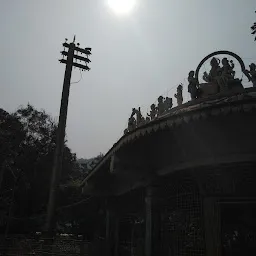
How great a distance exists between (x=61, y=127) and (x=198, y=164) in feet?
39.8

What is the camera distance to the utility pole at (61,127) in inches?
719

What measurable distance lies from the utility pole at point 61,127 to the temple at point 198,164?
23.1ft

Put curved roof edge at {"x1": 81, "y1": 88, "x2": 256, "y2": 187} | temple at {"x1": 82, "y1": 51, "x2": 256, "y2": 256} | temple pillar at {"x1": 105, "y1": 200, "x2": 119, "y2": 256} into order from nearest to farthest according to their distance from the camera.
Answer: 1. curved roof edge at {"x1": 81, "y1": 88, "x2": 256, "y2": 187}
2. temple at {"x1": 82, "y1": 51, "x2": 256, "y2": 256}
3. temple pillar at {"x1": 105, "y1": 200, "x2": 119, "y2": 256}

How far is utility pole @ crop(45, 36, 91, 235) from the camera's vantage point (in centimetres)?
1827

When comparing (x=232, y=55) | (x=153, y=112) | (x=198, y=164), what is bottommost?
(x=198, y=164)

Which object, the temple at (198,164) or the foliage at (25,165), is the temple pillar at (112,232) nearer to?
the temple at (198,164)

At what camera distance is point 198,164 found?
940 centimetres

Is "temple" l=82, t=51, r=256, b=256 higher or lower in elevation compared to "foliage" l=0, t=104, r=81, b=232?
lower

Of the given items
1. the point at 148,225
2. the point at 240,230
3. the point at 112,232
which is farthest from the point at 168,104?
the point at 112,232

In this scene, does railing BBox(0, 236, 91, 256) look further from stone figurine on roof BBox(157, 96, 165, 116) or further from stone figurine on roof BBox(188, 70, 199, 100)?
stone figurine on roof BBox(188, 70, 199, 100)

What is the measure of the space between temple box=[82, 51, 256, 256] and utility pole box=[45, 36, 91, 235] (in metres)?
7.05

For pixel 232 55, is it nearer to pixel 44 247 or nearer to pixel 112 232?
pixel 44 247

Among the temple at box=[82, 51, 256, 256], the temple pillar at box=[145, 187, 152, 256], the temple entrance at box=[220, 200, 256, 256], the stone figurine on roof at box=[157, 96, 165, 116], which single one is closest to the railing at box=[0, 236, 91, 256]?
the temple at box=[82, 51, 256, 256]

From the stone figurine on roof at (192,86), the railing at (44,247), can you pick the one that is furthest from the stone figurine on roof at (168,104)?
the railing at (44,247)
